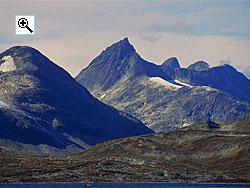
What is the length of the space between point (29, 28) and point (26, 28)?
48.7 inches

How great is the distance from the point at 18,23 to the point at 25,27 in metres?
3.88

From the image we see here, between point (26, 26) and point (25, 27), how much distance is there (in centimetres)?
88

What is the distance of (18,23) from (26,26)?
4.60 m

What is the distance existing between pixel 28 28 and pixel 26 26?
32.3 inches

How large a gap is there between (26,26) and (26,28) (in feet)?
2.40

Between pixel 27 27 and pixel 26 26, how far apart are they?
0.61m

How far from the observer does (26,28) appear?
189m

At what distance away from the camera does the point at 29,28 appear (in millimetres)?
188500

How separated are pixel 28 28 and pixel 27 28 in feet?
0.95

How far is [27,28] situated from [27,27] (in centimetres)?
46

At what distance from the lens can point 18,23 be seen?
19212 cm

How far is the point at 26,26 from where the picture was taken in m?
189

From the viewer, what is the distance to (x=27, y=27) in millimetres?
188375

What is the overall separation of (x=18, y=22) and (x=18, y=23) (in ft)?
2.21
